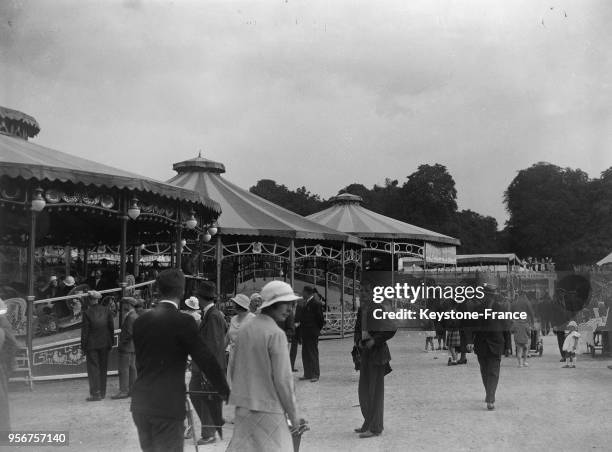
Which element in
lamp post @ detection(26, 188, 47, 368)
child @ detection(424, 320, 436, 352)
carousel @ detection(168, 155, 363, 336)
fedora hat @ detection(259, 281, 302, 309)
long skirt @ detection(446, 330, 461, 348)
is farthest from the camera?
carousel @ detection(168, 155, 363, 336)

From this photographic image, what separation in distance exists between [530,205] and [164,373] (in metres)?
47.3

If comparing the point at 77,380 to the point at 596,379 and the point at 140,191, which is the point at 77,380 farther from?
the point at 596,379

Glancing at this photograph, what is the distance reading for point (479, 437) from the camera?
278 inches

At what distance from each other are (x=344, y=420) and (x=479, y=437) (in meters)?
1.66

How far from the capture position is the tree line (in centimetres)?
4431

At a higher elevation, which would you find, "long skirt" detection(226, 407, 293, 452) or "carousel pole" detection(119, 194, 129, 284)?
"carousel pole" detection(119, 194, 129, 284)

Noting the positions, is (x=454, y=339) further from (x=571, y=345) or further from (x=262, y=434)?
(x=262, y=434)

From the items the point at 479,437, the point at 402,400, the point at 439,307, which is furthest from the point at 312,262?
the point at 479,437

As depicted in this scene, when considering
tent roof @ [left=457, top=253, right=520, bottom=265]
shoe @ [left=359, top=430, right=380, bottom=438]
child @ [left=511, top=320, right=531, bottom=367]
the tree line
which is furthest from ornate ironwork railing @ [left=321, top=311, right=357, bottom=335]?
the tree line

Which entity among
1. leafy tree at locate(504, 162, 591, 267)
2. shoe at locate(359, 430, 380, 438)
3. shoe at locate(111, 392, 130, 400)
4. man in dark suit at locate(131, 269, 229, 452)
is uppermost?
leafy tree at locate(504, 162, 591, 267)

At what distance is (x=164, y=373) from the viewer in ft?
13.8

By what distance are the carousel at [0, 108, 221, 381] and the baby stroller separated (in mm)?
7461

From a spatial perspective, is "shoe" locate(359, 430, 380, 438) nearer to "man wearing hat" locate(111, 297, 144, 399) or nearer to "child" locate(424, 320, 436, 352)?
"man wearing hat" locate(111, 297, 144, 399)

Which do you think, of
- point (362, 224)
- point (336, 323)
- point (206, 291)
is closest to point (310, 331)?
point (206, 291)
